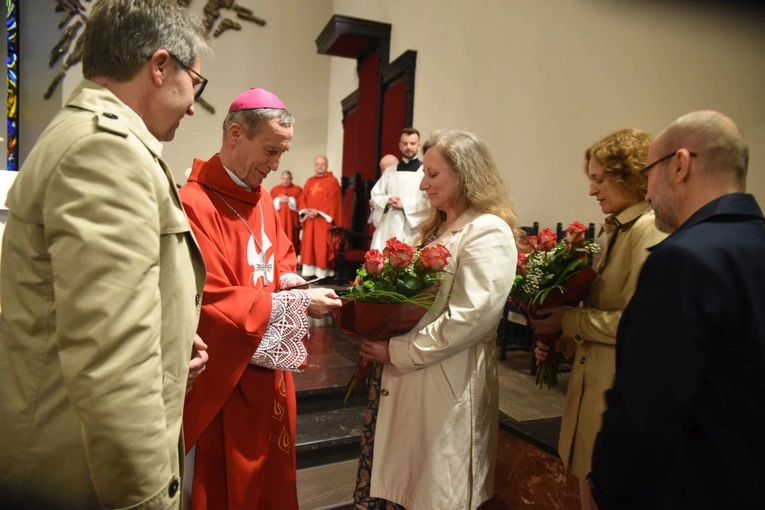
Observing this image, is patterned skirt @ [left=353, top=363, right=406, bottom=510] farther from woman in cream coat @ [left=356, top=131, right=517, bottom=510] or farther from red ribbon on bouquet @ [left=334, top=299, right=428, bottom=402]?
red ribbon on bouquet @ [left=334, top=299, right=428, bottom=402]

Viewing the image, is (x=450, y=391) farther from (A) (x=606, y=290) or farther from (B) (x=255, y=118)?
(B) (x=255, y=118)

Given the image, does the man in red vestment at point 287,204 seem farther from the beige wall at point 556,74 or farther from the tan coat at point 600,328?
the tan coat at point 600,328

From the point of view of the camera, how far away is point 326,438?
3.12 m

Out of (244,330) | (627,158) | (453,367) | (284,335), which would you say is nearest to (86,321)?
(244,330)

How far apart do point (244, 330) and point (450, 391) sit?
0.76m

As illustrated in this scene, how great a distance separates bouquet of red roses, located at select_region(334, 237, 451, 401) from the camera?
179 cm

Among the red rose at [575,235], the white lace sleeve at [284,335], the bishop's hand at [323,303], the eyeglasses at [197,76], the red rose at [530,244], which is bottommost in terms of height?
the white lace sleeve at [284,335]

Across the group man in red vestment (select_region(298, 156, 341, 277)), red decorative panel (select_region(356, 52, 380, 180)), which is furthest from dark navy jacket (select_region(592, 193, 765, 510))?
red decorative panel (select_region(356, 52, 380, 180))

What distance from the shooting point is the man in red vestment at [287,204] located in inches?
381

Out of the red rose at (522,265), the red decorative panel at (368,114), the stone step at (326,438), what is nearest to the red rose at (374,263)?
the red rose at (522,265)

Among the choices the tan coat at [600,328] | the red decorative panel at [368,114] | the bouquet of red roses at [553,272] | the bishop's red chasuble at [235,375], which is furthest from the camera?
the red decorative panel at [368,114]

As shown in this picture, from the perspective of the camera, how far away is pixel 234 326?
67.8 inches

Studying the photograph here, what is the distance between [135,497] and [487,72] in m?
5.64

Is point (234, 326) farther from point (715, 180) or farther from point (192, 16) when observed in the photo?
point (715, 180)
